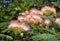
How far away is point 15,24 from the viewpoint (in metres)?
2.07

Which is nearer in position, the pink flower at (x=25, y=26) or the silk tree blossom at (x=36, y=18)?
the pink flower at (x=25, y=26)

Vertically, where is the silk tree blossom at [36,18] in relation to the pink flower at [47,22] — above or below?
above

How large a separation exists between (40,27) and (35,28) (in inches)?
2.0

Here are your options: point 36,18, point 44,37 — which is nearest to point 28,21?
point 36,18

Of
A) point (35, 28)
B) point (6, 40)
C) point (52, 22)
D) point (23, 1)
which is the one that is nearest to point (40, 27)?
point (35, 28)

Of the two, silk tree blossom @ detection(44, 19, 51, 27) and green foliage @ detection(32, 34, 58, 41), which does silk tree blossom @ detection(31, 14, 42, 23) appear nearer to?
silk tree blossom @ detection(44, 19, 51, 27)

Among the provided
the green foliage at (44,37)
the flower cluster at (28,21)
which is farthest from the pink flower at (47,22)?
the green foliage at (44,37)

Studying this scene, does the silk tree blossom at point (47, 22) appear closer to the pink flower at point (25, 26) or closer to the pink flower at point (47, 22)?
the pink flower at point (47, 22)

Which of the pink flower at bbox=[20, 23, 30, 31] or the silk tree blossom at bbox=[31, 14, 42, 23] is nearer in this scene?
the pink flower at bbox=[20, 23, 30, 31]

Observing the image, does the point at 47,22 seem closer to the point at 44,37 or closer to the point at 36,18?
the point at 36,18

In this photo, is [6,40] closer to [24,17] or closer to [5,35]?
[5,35]

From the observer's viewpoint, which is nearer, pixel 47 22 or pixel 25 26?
pixel 25 26

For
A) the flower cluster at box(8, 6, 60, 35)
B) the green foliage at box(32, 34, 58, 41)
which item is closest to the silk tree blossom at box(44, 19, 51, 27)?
the flower cluster at box(8, 6, 60, 35)

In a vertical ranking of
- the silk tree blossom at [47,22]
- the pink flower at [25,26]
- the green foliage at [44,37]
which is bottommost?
the green foliage at [44,37]
